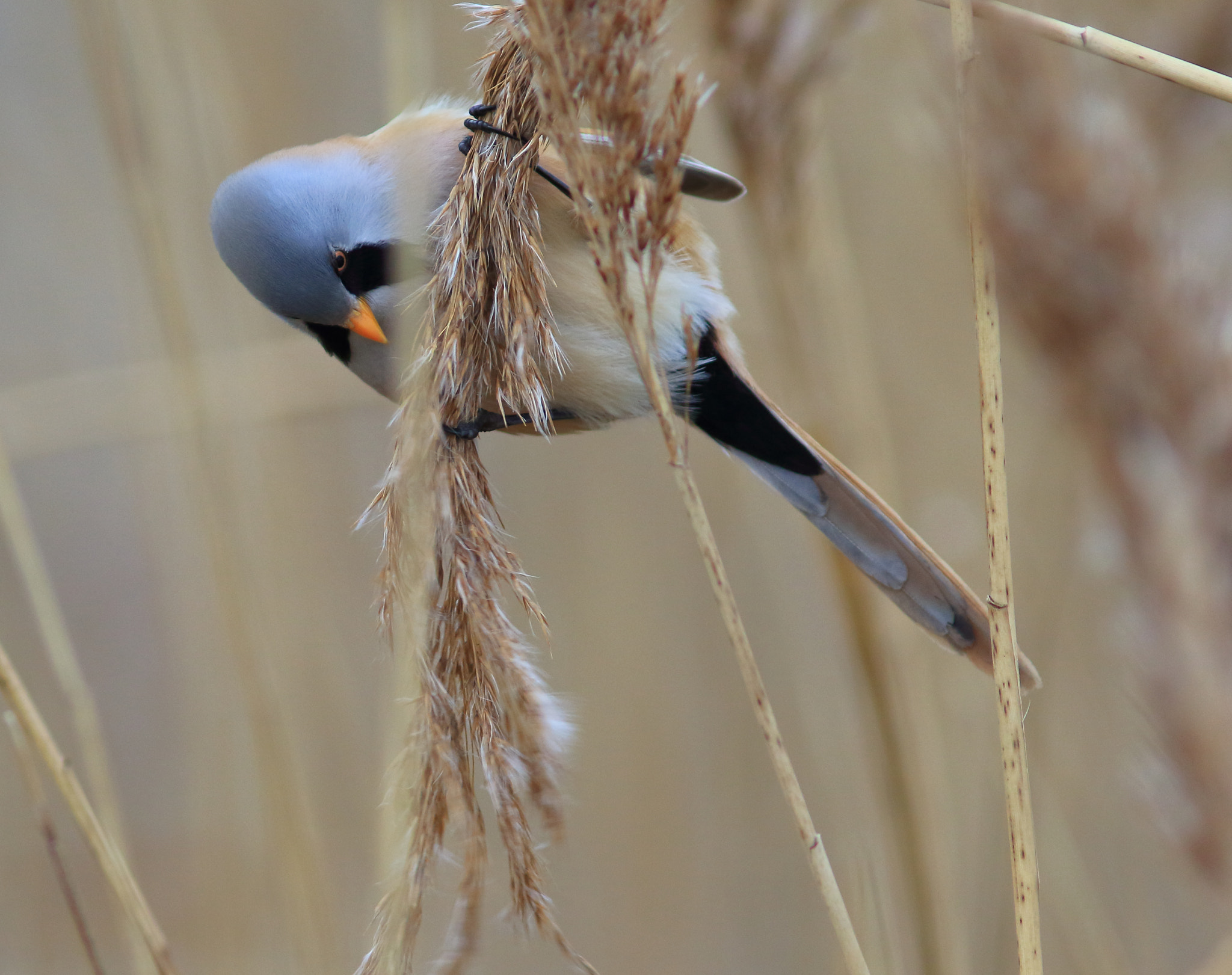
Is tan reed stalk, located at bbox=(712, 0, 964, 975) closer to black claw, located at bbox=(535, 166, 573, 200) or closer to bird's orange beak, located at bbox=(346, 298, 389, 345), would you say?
black claw, located at bbox=(535, 166, 573, 200)

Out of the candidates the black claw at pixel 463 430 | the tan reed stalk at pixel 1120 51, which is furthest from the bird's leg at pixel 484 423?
the tan reed stalk at pixel 1120 51

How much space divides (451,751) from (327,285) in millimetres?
665

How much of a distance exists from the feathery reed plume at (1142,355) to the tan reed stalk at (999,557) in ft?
2.07

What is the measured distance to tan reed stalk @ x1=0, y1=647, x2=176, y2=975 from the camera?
3.05 ft

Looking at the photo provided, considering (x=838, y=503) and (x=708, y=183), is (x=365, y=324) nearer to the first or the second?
(x=708, y=183)

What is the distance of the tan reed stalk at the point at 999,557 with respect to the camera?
0.76 m

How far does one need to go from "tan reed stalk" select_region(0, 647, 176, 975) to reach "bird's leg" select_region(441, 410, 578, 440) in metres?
0.45

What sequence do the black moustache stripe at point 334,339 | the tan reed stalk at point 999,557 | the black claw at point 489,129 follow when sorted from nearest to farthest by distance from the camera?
the tan reed stalk at point 999,557
the black claw at point 489,129
the black moustache stripe at point 334,339

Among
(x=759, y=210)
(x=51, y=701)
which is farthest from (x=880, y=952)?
(x=51, y=701)

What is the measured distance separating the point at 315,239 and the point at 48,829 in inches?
29.0

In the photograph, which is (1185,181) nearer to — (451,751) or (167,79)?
(451,751)

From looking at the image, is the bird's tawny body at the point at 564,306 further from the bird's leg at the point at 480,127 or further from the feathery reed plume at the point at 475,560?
the feathery reed plume at the point at 475,560

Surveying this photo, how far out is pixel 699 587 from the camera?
2.54m

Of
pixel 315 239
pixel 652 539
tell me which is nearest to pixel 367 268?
pixel 315 239
